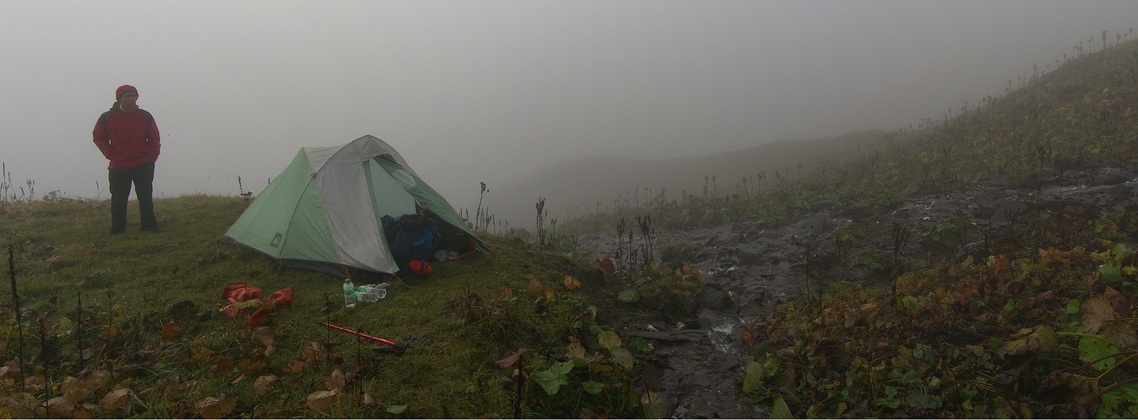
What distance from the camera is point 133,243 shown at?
8562 millimetres

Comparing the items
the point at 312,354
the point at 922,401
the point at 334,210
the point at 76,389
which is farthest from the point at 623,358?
the point at 334,210

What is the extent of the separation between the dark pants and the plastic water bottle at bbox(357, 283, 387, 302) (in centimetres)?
492

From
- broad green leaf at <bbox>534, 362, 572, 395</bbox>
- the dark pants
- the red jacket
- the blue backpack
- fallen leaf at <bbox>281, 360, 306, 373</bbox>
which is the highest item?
the red jacket

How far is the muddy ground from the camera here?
5.42 m

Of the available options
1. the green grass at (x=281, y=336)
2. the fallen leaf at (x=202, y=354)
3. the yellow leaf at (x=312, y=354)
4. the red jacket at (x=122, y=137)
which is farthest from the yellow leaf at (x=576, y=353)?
the red jacket at (x=122, y=137)

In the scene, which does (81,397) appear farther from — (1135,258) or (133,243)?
(1135,258)

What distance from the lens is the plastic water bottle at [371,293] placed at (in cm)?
646

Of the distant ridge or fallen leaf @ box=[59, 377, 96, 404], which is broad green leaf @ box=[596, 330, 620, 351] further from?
the distant ridge

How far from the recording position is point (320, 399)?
402 centimetres

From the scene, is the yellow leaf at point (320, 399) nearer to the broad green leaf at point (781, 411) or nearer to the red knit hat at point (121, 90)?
the broad green leaf at point (781, 411)

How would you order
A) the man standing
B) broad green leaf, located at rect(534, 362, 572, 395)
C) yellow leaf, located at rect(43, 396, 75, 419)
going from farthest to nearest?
the man standing → broad green leaf, located at rect(534, 362, 572, 395) → yellow leaf, located at rect(43, 396, 75, 419)

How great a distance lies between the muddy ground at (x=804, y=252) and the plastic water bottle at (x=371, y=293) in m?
2.86

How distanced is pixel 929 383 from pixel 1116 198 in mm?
6056

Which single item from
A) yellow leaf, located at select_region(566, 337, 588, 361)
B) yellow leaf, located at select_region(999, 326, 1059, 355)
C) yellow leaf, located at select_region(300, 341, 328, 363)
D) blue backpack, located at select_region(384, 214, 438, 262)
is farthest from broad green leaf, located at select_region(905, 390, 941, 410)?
blue backpack, located at select_region(384, 214, 438, 262)
